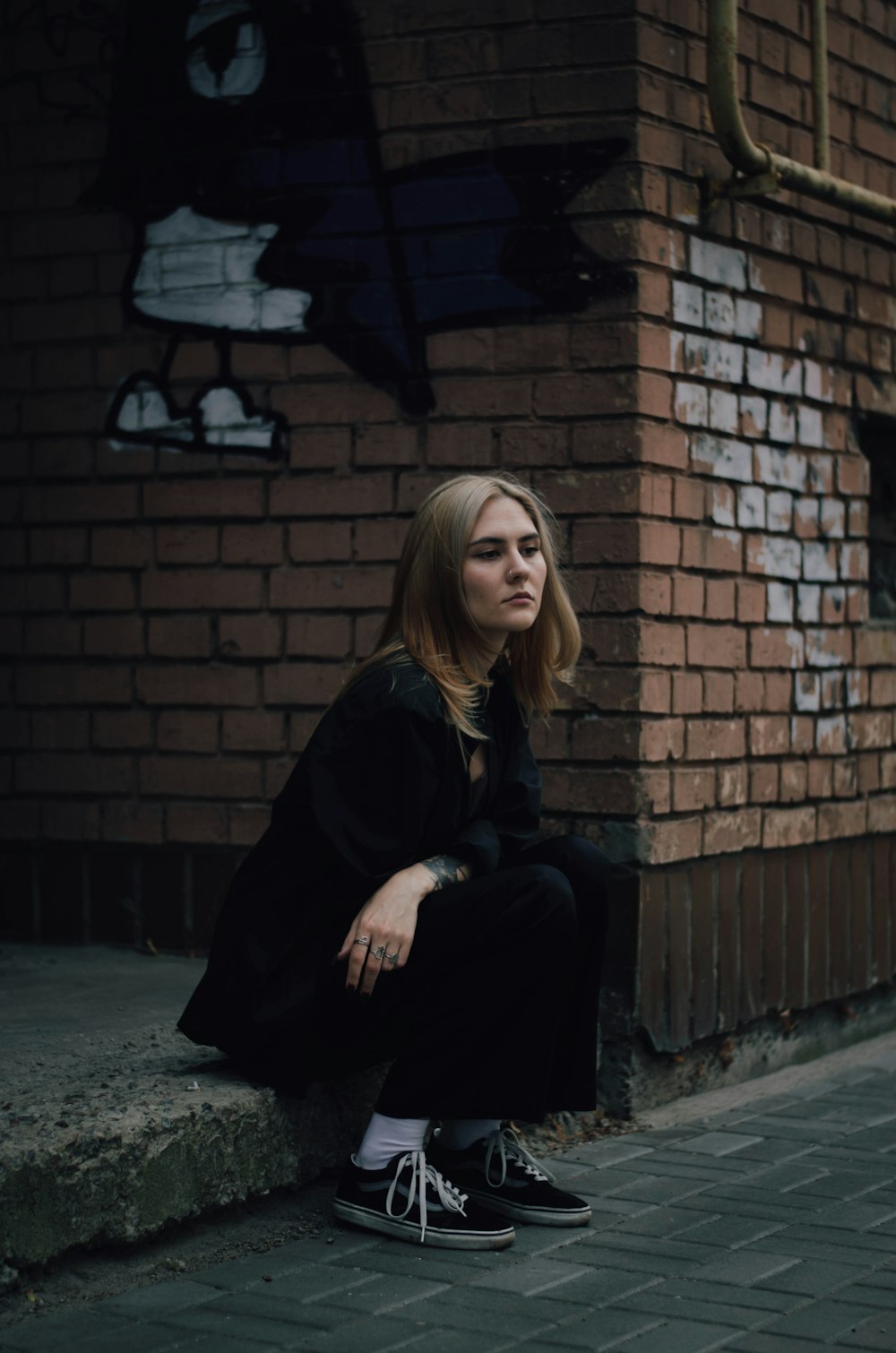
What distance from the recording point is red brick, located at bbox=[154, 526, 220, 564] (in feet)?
16.2

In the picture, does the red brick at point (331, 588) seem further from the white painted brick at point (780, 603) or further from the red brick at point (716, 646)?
the white painted brick at point (780, 603)

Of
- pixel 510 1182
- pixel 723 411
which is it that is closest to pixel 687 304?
pixel 723 411

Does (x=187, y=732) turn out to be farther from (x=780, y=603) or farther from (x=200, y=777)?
(x=780, y=603)

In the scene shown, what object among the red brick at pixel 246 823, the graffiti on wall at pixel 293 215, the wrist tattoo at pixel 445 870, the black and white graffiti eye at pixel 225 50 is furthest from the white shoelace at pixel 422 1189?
the black and white graffiti eye at pixel 225 50

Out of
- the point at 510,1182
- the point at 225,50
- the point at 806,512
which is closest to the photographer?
the point at 510,1182

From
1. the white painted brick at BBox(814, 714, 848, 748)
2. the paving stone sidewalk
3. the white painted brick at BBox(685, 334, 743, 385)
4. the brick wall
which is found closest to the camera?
the paving stone sidewalk

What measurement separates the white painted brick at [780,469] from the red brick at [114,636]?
188 centimetres

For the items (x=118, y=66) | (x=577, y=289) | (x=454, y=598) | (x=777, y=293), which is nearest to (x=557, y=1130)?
(x=454, y=598)

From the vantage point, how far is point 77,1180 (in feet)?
9.97

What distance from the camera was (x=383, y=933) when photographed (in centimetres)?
331

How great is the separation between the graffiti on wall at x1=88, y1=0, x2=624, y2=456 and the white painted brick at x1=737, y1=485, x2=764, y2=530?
83cm

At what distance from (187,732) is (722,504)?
1663 millimetres

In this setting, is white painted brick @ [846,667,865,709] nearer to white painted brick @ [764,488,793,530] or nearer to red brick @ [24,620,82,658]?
white painted brick @ [764,488,793,530]

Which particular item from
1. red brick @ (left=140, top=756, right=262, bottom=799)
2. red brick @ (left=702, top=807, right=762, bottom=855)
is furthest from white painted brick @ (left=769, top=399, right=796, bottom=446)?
red brick @ (left=140, top=756, right=262, bottom=799)
